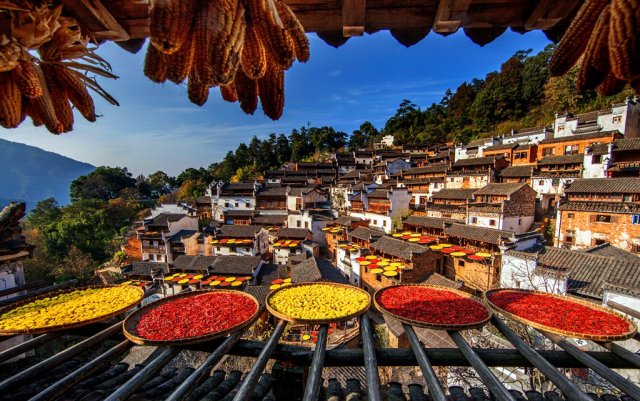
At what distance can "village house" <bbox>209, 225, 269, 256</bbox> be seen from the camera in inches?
998

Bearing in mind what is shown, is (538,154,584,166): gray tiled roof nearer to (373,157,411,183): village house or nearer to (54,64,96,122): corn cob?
(373,157,411,183): village house

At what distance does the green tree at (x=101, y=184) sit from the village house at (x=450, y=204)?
60.0 m

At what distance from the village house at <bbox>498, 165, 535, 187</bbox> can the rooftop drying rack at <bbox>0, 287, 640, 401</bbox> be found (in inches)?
1038

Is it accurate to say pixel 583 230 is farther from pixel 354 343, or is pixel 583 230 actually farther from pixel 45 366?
pixel 45 366

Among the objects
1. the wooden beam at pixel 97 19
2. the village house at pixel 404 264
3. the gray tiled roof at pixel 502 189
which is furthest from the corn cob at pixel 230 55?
the gray tiled roof at pixel 502 189

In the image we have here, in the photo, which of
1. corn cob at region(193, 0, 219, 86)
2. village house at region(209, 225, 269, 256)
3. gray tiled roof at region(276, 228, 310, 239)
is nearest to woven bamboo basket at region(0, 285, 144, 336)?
corn cob at region(193, 0, 219, 86)

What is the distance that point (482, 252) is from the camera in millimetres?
16797

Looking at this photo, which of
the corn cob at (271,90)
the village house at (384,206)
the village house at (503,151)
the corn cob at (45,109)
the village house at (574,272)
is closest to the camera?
the corn cob at (271,90)

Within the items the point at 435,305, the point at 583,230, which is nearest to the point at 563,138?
the point at 583,230

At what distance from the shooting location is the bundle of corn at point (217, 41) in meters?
1.28

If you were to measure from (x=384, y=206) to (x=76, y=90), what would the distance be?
1052 inches

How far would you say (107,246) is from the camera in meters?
32.5

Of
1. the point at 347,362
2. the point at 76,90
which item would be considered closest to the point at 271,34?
the point at 76,90

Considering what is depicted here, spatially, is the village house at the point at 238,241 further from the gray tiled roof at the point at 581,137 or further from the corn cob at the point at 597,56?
the gray tiled roof at the point at 581,137
